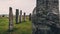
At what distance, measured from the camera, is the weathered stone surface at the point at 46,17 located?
19.5ft

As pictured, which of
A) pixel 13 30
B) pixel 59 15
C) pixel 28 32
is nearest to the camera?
pixel 59 15

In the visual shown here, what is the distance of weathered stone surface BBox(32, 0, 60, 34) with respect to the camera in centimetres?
595

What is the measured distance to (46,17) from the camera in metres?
6.02

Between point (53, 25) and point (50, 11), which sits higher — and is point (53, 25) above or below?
below

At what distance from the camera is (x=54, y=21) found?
5.96 meters

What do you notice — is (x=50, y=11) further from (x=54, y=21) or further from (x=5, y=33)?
(x=5, y=33)

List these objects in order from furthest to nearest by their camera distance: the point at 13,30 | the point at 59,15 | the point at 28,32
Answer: the point at 13,30, the point at 28,32, the point at 59,15

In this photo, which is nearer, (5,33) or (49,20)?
(49,20)

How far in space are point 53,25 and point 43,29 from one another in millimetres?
327

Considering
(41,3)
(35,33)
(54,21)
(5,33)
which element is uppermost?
(41,3)

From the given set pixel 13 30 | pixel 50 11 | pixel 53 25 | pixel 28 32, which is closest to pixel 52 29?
pixel 53 25

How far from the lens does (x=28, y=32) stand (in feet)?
63.2

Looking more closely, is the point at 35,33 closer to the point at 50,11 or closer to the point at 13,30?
the point at 50,11

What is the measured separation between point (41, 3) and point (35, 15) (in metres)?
0.42
